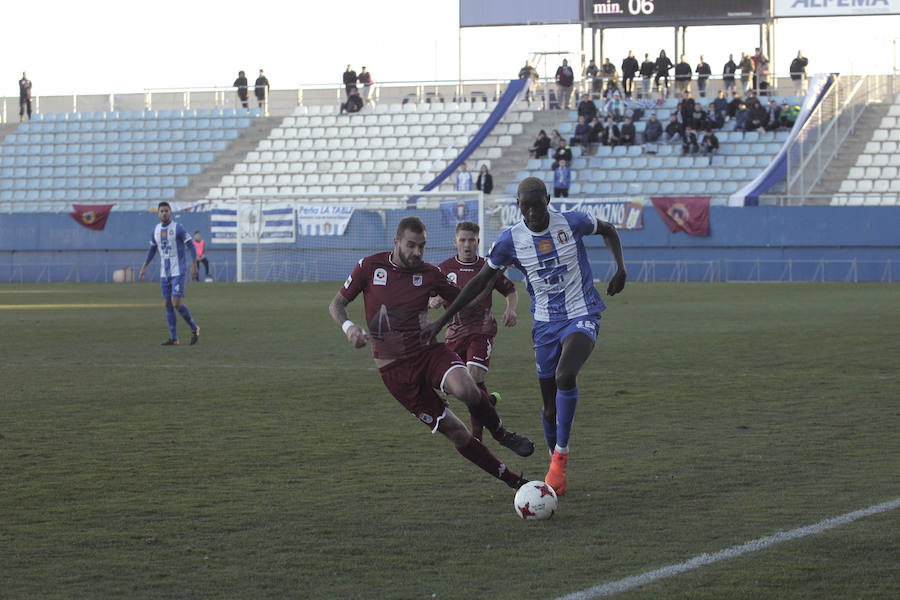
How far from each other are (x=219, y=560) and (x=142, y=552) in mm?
420

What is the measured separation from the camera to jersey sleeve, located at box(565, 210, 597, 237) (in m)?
7.68

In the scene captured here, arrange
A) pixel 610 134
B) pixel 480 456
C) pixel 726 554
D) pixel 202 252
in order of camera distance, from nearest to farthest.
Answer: pixel 726 554, pixel 480 456, pixel 202 252, pixel 610 134

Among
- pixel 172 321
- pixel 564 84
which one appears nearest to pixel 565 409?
pixel 172 321

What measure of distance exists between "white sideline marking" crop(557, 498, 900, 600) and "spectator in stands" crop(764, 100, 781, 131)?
107ft

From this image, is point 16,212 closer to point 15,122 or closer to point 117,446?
point 15,122

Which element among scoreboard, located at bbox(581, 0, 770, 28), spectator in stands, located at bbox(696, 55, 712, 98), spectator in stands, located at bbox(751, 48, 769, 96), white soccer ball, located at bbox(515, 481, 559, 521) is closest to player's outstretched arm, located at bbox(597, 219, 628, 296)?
white soccer ball, located at bbox(515, 481, 559, 521)

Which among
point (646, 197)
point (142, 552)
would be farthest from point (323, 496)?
point (646, 197)

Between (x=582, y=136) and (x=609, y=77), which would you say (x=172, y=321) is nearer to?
(x=582, y=136)

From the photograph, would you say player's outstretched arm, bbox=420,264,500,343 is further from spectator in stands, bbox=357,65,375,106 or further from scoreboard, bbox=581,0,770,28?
spectator in stands, bbox=357,65,375,106

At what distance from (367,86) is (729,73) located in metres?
12.6

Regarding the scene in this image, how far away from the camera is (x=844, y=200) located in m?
35.1

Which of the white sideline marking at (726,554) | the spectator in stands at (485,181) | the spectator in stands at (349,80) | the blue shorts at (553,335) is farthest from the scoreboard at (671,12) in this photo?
the white sideline marking at (726,554)

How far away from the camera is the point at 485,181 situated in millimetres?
37156

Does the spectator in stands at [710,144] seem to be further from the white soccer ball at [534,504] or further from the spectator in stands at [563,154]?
the white soccer ball at [534,504]
